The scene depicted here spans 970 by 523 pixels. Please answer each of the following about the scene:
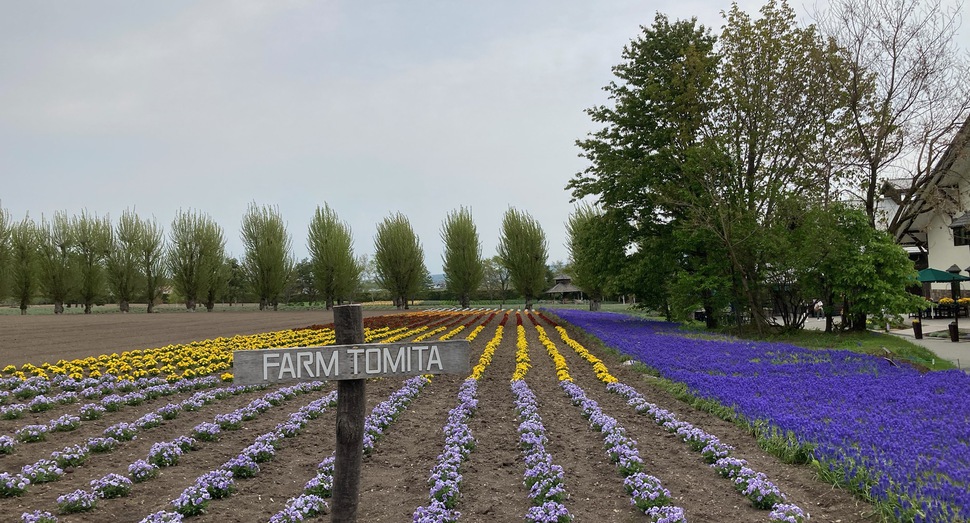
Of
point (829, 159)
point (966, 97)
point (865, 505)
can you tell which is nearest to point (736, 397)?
point (865, 505)

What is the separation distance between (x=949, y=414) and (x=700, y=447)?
3006 mm

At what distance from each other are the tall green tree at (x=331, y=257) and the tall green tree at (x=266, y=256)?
3.15 metres

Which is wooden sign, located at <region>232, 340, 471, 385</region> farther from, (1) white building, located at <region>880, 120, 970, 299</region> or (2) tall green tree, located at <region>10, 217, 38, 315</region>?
(2) tall green tree, located at <region>10, 217, 38, 315</region>

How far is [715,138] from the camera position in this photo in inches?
863

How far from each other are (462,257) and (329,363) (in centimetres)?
6129

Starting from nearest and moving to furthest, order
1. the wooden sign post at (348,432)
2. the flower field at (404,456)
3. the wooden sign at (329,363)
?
1. the wooden sign at (329,363)
2. the wooden sign post at (348,432)
3. the flower field at (404,456)

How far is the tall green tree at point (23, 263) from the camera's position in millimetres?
58688

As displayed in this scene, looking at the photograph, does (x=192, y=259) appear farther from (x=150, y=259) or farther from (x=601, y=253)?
(x=601, y=253)

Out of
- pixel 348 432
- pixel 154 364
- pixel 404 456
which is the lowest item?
pixel 404 456

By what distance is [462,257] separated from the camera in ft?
215

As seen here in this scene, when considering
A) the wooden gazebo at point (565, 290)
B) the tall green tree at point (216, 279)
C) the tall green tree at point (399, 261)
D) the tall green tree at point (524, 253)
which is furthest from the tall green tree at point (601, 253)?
the wooden gazebo at point (565, 290)

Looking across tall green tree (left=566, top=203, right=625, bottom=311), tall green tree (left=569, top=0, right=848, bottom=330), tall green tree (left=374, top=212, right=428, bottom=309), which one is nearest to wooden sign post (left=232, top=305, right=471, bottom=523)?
tall green tree (left=569, top=0, right=848, bottom=330)

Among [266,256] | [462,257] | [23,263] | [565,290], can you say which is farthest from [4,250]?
[565,290]

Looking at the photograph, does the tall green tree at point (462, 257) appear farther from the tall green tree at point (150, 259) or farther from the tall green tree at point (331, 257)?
the tall green tree at point (150, 259)
